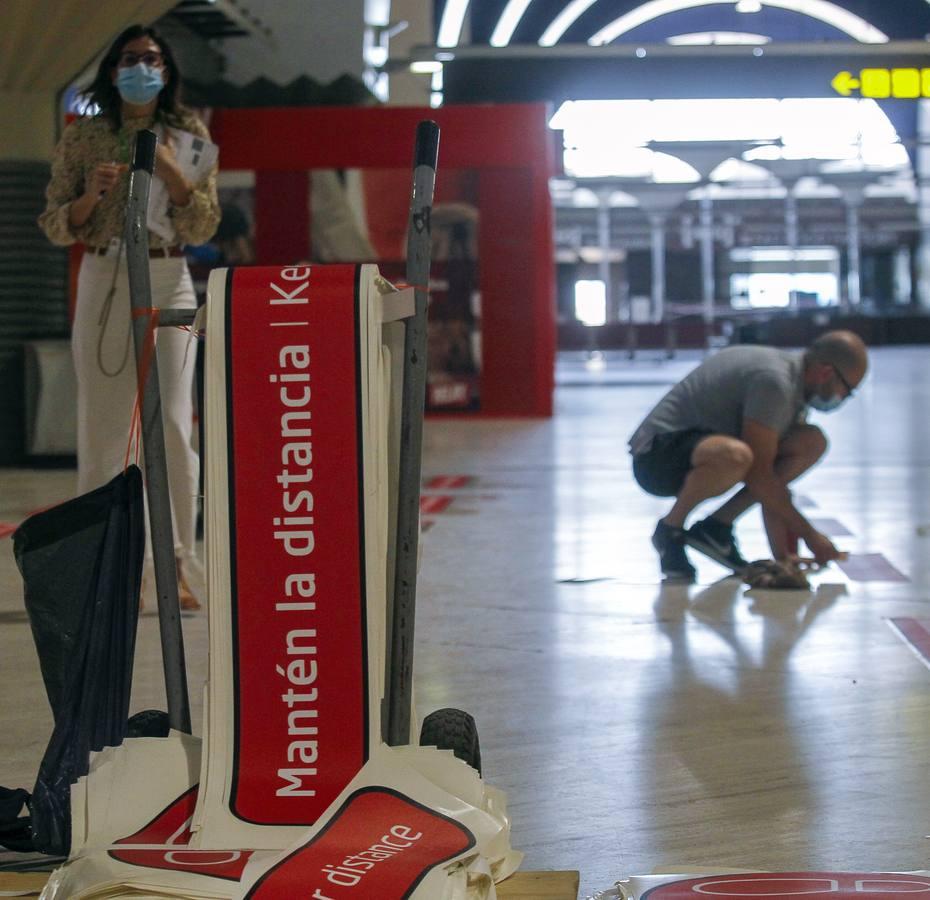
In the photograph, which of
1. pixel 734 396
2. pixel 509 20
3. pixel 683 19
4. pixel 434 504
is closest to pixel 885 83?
pixel 434 504

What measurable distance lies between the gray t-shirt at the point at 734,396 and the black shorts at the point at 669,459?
20 millimetres

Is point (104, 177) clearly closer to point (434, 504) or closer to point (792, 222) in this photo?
point (434, 504)

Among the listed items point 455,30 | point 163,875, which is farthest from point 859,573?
point 455,30

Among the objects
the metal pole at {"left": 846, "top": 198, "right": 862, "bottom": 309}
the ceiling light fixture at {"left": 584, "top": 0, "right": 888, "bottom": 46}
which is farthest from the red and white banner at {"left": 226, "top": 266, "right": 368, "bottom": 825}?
the metal pole at {"left": 846, "top": 198, "right": 862, "bottom": 309}

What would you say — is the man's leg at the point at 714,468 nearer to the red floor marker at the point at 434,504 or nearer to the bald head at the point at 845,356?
the bald head at the point at 845,356

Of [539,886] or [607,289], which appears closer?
[539,886]

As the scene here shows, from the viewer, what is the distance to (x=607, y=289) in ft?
121

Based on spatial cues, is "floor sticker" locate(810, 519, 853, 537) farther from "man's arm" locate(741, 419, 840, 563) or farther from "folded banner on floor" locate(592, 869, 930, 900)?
"folded banner on floor" locate(592, 869, 930, 900)

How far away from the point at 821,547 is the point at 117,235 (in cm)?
226

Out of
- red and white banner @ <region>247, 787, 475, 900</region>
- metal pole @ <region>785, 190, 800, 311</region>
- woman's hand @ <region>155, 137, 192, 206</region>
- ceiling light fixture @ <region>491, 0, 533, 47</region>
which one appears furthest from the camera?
metal pole @ <region>785, 190, 800, 311</region>

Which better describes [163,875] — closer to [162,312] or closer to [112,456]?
[162,312]

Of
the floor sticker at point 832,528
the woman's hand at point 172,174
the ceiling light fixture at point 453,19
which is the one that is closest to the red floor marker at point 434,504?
the floor sticker at point 832,528

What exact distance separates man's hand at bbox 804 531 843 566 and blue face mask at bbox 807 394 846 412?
38 centimetres

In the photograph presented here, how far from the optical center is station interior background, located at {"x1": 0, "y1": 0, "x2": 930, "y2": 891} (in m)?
2.70
